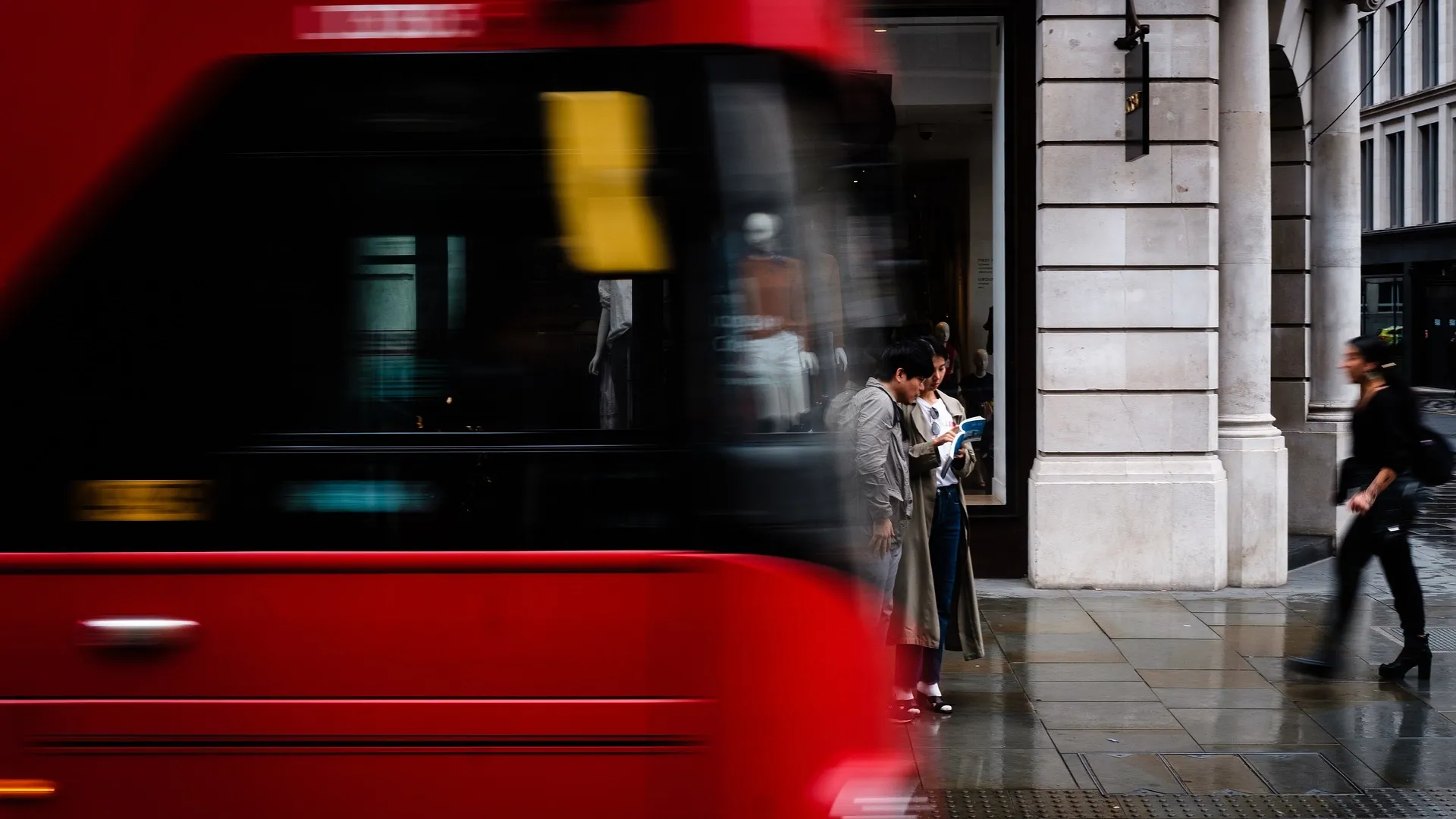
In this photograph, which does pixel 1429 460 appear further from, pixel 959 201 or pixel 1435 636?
pixel 959 201

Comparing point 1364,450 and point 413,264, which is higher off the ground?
point 413,264

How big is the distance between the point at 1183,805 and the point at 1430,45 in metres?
41.0

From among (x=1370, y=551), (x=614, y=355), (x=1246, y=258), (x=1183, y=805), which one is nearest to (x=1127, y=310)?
(x=1246, y=258)

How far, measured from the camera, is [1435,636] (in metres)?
9.14

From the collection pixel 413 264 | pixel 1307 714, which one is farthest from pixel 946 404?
pixel 413 264

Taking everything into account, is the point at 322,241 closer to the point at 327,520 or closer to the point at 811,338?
the point at 327,520

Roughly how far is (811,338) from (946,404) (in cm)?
382

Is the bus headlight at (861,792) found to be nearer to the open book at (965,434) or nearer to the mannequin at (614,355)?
the mannequin at (614,355)

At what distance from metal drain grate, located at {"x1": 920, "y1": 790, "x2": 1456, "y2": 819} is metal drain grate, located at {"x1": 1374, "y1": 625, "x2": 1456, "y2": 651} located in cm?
313

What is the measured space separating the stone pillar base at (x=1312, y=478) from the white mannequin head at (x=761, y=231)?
37.3 feet

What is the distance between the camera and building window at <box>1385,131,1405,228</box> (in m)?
42.2

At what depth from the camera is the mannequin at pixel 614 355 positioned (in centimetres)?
328

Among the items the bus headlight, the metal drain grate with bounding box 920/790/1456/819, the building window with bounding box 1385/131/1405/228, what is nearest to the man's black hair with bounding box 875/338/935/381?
the metal drain grate with bounding box 920/790/1456/819

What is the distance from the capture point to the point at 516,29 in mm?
3307
